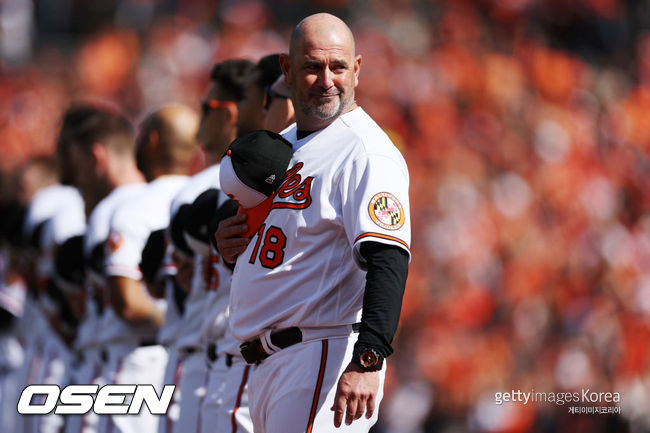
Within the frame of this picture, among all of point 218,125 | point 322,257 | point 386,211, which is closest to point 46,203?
point 218,125

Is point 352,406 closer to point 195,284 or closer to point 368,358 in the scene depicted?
point 368,358

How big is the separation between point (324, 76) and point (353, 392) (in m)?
1.05

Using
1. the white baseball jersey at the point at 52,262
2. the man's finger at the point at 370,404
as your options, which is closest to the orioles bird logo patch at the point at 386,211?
the man's finger at the point at 370,404

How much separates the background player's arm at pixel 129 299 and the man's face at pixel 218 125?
0.88m

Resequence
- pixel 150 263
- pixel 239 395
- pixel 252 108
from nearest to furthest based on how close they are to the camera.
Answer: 1. pixel 239 395
2. pixel 252 108
3. pixel 150 263

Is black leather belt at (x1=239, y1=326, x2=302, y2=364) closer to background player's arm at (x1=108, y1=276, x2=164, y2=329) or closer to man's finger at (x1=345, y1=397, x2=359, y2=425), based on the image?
man's finger at (x1=345, y1=397, x2=359, y2=425)

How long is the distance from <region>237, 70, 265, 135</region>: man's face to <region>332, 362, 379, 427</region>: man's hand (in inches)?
75.2

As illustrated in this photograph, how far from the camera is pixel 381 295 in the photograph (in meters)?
2.72

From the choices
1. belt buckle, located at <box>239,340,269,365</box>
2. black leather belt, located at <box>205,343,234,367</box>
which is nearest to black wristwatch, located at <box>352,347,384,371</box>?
belt buckle, located at <box>239,340,269,365</box>

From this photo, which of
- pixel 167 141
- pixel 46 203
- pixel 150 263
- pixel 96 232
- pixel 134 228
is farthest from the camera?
pixel 46 203

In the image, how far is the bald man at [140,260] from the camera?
501 cm

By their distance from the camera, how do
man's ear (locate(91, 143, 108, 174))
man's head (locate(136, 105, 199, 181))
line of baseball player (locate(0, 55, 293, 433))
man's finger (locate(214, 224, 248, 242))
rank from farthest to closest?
man's ear (locate(91, 143, 108, 174))
man's head (locate(136, 105, 199, 181))
line of baseball player (locate(0, 55, 293, 433))
man's finger (locate(214, 224, 248, 242))

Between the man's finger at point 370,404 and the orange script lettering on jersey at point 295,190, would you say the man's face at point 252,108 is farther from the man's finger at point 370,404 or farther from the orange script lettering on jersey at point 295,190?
the man's finger at point 370,404

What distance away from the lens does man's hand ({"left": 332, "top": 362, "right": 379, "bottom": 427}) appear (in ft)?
8.74
